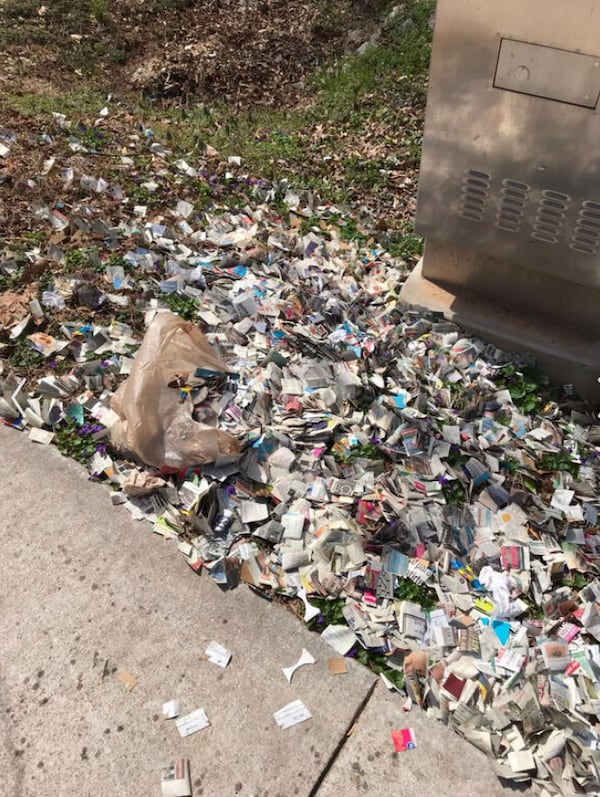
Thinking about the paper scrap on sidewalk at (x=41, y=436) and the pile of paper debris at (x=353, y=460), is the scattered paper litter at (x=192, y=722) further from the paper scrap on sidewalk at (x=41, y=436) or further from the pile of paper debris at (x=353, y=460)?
the paper scrap on sidewalk at (x=41, y=436)

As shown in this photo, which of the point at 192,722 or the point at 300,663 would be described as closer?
the point at 192,722

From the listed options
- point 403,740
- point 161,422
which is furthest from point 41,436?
point 403,740

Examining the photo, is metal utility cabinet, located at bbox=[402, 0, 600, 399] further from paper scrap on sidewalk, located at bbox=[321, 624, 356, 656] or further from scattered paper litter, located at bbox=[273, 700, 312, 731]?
scattered paper litter, located at bbox=[273, 700, 312, 731]

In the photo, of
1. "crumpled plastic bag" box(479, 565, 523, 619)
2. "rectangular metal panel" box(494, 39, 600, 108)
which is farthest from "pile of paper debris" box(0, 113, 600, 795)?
"rectangular metal panel" box(494, 39, 600, 108)

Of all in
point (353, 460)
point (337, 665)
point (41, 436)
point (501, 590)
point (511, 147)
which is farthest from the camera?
point (41, 436)

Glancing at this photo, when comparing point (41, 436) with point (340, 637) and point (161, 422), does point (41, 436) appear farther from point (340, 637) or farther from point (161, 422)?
point (340, 637)

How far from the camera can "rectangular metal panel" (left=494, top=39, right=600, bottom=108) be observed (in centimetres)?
275

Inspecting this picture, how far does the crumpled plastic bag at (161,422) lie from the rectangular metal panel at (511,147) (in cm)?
172

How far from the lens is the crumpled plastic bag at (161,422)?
3203 millimetres

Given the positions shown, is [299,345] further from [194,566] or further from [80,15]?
[80,15]

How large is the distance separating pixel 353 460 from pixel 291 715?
1.30 metres

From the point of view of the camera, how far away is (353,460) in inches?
133

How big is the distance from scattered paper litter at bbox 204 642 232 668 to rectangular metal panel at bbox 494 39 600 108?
2.85 m

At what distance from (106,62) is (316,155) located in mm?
3368
